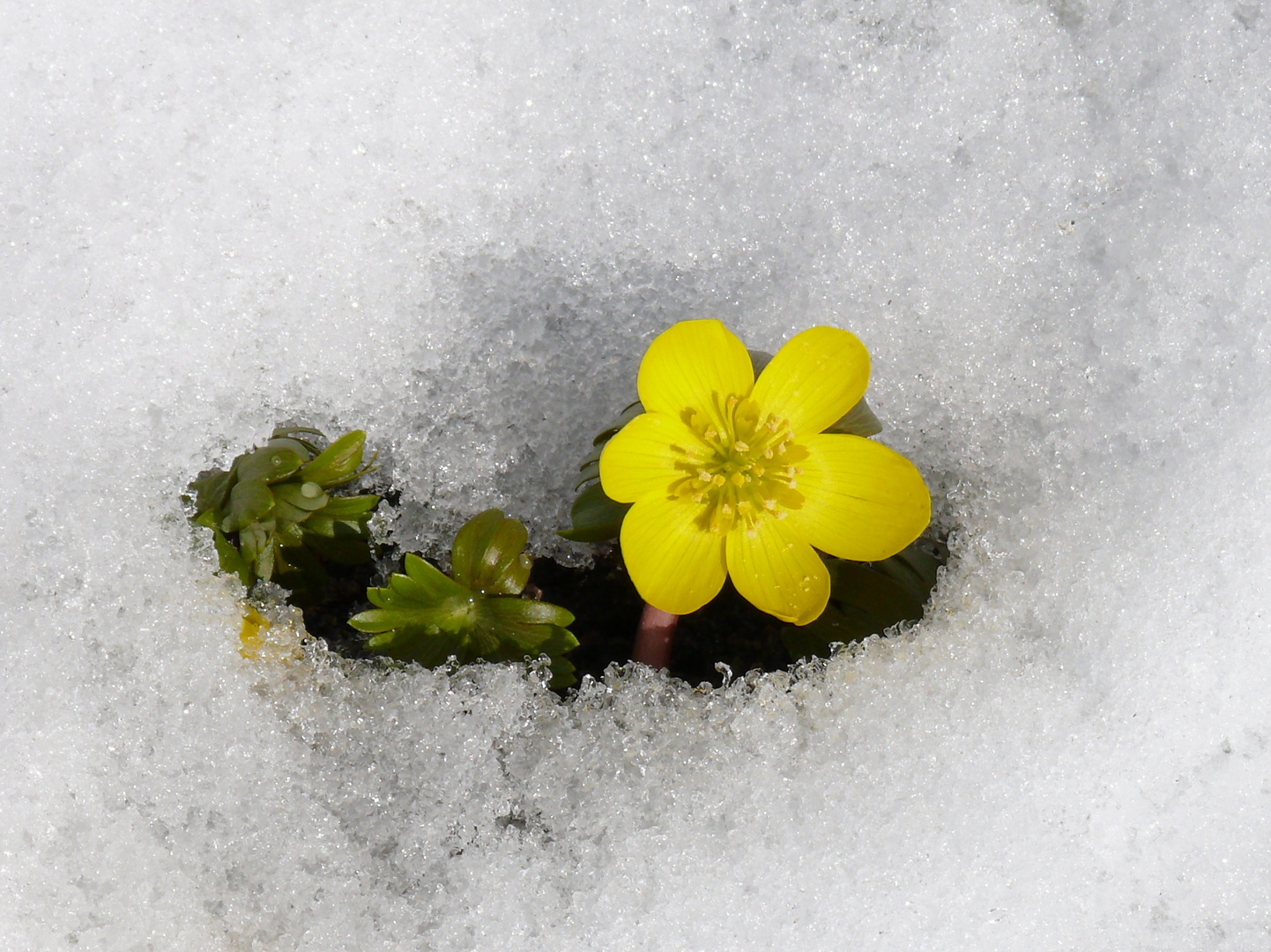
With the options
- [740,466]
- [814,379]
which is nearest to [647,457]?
[740,466]

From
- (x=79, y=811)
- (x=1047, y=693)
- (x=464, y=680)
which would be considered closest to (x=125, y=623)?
(x=79, y=811)

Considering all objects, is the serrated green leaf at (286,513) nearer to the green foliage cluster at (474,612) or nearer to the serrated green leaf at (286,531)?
the serrated green leaf at (286,531)

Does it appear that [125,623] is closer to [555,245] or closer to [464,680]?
[464,680]

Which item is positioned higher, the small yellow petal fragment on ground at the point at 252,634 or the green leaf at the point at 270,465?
the green leaf at the point at 270,465

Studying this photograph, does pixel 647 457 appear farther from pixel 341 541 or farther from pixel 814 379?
pixel 341 541

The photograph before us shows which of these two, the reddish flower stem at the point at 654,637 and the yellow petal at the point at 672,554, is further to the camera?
the reddish flower stem at the point at 654,637

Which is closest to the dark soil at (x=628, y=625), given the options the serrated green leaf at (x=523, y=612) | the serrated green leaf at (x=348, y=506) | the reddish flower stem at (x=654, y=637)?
the reddish flower stem at (x=654, y=637)
